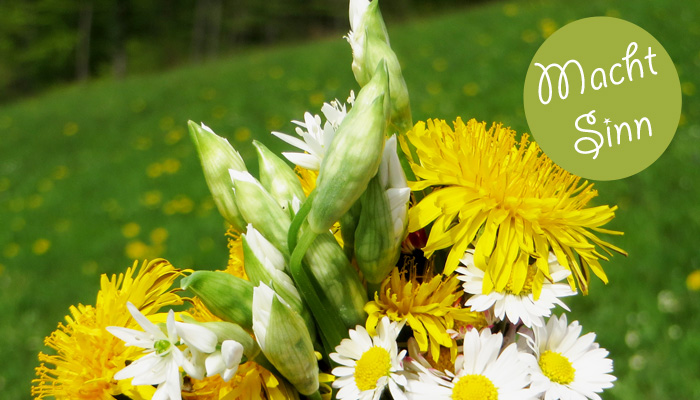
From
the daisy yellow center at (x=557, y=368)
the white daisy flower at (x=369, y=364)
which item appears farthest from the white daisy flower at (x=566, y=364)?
the white daisy flower at (x=369, y=364)

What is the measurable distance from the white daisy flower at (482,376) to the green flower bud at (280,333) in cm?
11

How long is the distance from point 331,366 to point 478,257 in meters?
0.19

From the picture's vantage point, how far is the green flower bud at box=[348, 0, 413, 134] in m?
0.60

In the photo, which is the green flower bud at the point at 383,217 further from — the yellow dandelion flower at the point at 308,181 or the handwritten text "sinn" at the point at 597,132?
the handwritten text "sinn" at the point at 597,132

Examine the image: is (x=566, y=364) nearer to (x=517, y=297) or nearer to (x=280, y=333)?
(x=517, y=297)

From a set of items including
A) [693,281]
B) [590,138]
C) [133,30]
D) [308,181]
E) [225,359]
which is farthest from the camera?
[133,30]

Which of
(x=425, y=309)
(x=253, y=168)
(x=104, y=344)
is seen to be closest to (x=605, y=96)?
(x=425, y=309)

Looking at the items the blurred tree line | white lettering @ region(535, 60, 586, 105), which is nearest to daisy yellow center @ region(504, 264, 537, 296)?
white lettering @ region(535, 60, 586, 105)

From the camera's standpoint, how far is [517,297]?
1.91ft

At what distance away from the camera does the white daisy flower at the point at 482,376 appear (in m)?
0.57

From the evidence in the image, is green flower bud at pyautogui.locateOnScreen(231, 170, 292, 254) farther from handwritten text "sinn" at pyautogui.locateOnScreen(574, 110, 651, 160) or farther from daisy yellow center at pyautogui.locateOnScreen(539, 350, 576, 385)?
handwritten text "sinn" at pyautogui.locateOnScreen(574, 110, 651, 160)

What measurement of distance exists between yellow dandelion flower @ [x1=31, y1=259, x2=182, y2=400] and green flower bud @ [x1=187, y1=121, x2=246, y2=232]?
104 millimetres

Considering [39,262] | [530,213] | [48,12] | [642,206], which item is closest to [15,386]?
[39,262]

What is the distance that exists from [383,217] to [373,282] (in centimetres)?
8
